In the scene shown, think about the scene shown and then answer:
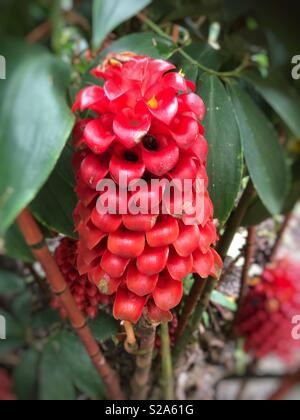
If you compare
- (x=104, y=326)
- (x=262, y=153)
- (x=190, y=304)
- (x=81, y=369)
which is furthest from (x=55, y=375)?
(x=262, y=153)

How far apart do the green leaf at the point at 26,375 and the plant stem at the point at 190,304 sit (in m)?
0.25

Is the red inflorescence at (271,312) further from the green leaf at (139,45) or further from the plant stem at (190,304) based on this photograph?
the green leaf at (139,45)

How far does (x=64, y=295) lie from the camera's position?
1.70ft

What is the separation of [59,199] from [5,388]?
38 cm

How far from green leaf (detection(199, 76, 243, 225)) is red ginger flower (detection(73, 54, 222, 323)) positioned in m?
0.07

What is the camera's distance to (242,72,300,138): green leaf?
1.63 feet

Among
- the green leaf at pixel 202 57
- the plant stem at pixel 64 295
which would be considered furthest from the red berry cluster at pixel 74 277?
the green leaf at pixel 202 57

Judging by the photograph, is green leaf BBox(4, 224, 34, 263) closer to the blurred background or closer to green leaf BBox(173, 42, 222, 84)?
the blurred background

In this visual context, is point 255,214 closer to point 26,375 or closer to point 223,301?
point 223,301

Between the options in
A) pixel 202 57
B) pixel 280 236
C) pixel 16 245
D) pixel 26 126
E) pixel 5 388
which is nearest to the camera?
pixel 26 126

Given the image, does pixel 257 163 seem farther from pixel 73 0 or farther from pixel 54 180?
pixel 73 0

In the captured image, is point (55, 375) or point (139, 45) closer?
point (139, 45)

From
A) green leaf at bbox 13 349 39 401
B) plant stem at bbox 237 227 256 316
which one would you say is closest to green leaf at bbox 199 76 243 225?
plant stem at bbox 237 227 256 316

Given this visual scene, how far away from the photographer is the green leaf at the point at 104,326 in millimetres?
601
